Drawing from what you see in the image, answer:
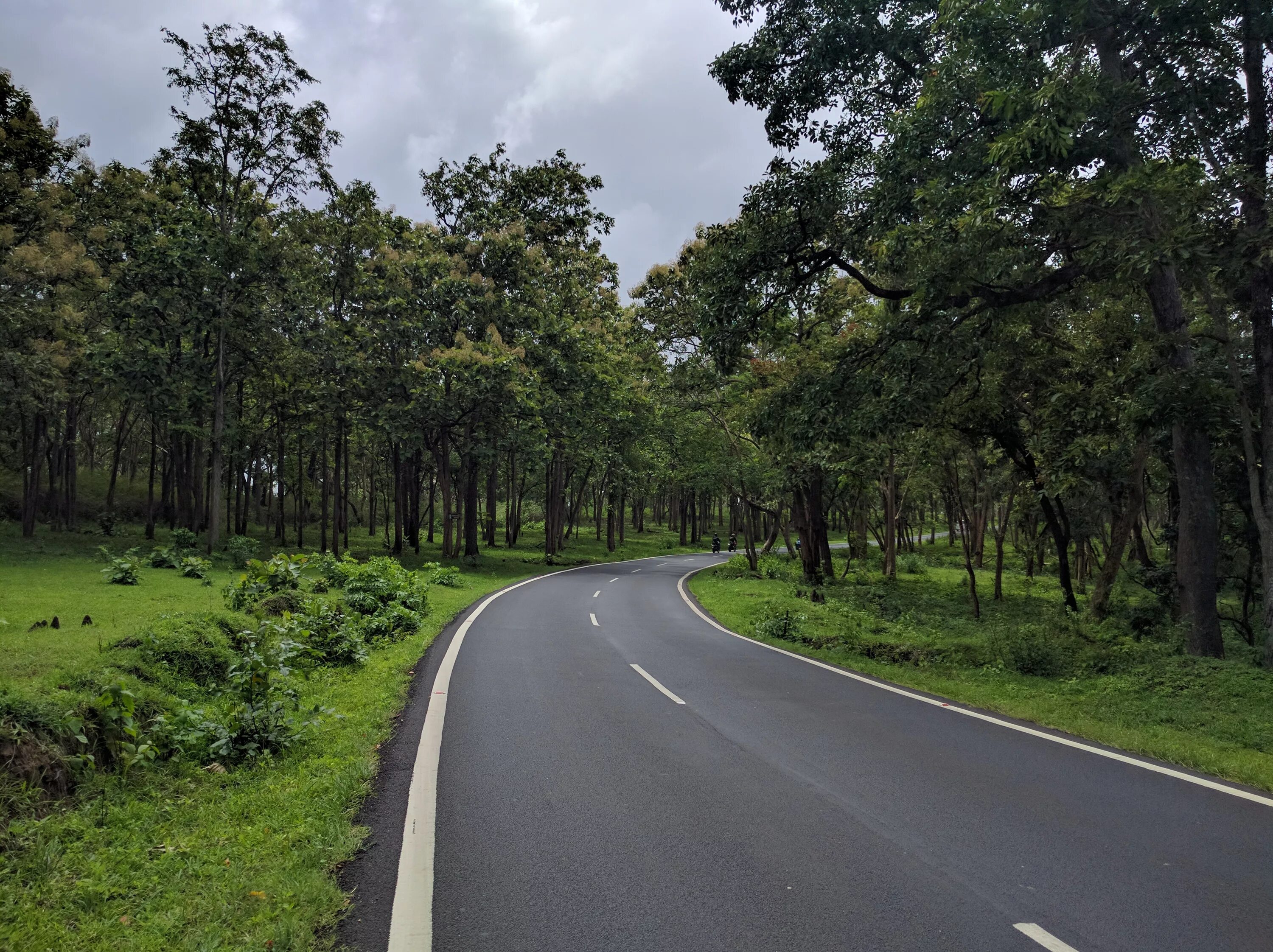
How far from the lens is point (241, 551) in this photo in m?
23.2

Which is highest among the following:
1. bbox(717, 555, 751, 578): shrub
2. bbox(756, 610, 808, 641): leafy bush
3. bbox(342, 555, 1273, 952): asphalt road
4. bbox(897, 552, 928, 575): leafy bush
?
bbox(342, 555, 1273, 952): asphalt road

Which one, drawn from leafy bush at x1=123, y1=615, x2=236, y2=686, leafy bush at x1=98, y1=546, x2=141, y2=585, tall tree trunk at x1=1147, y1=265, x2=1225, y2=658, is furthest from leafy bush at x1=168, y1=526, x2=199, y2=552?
tall tree trunk at x1=1147, y1=265, x2=1225, y2=658

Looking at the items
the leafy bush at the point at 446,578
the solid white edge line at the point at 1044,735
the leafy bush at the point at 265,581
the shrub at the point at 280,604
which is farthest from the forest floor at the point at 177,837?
the leafy bush at the point at 446,578

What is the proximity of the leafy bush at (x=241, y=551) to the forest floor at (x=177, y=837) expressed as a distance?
47.2ft

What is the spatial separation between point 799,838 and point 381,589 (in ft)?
41.8

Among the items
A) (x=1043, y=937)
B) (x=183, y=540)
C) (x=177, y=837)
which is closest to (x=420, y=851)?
(x=177, y=837)

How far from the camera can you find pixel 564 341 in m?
28.4

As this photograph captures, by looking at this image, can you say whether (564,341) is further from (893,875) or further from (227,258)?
(893,875)

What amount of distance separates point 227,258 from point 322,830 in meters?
24.8

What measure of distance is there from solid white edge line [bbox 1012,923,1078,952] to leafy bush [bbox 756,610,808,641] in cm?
1085

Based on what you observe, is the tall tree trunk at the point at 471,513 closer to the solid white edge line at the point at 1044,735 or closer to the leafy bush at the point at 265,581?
the leafy bush at the point at 265,581

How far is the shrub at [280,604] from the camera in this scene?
11328 millimetres

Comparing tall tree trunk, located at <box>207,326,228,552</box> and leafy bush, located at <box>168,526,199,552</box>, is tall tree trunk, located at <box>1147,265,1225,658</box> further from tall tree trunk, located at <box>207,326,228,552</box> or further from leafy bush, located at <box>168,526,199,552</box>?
tall tree trunk, located at <box>207,326,228,552</box>

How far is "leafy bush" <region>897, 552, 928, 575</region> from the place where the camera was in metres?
35.1
